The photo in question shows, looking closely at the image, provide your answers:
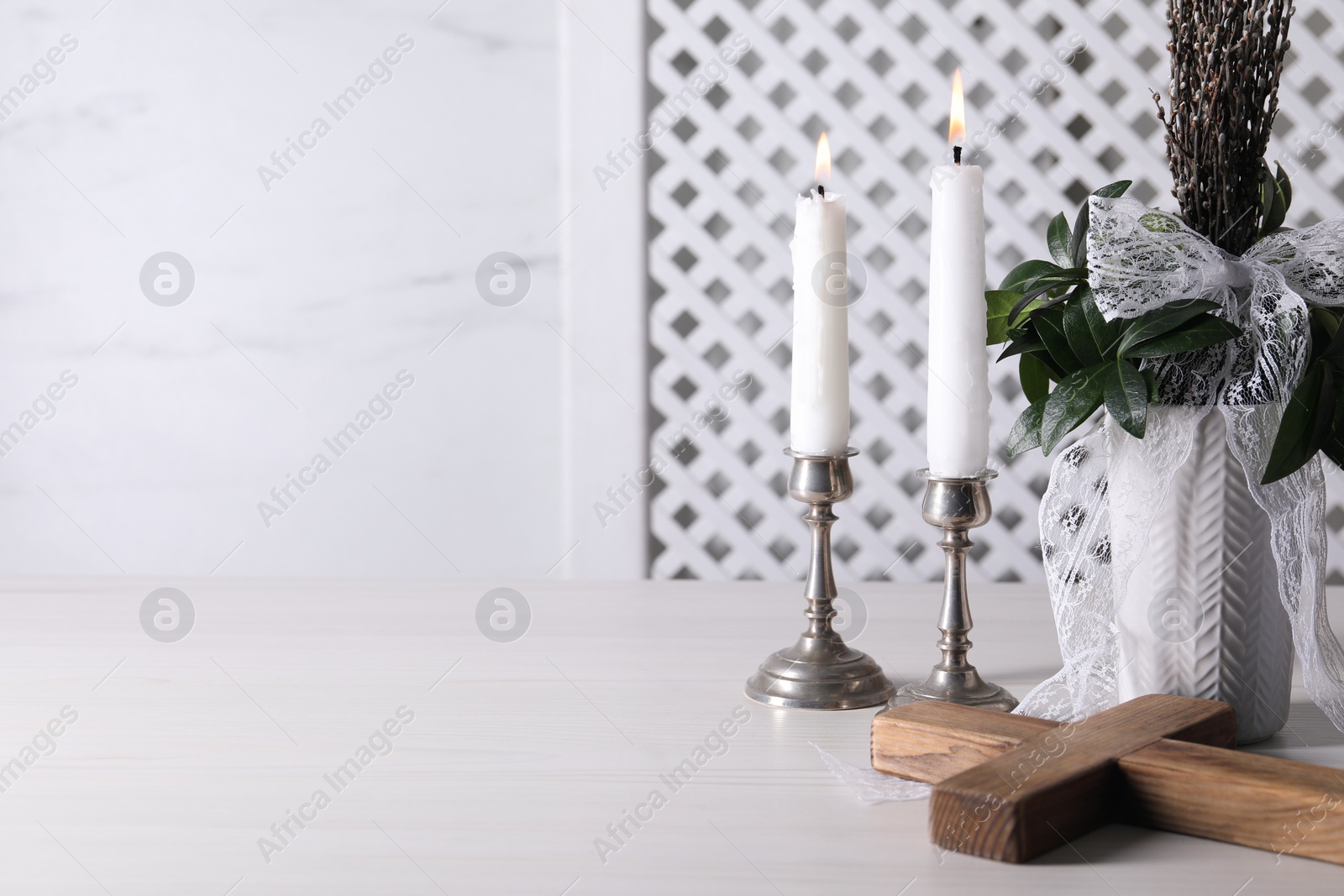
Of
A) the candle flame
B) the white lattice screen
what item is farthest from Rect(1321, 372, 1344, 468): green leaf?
the white lattice screen

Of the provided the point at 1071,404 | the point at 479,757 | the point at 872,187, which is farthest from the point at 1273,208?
the point at 872,187

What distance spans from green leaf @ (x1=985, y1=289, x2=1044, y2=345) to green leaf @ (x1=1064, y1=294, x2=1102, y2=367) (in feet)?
0.17

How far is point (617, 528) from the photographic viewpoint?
5.20 ft

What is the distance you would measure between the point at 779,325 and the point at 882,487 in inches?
10.0

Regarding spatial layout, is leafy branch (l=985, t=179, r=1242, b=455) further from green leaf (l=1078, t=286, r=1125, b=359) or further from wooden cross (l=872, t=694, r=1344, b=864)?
wooden cross (l=872, t=694, r=1344, b=864)

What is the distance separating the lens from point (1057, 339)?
0.74 metres

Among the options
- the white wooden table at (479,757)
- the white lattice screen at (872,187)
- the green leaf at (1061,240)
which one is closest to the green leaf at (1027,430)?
Result: the green leaf at (1061,240)

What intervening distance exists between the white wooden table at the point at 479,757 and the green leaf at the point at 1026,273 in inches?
11.4

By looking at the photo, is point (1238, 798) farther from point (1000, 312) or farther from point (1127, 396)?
point (1000, 312)

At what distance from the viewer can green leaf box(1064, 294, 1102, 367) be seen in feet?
→ 2.39

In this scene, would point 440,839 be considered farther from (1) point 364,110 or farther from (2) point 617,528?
(1) point 364,110

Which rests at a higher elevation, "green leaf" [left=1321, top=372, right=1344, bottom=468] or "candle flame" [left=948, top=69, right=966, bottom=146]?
"candle flame" [left=948, top=69, right=966, bottom=146]

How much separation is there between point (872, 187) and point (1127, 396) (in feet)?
3.07

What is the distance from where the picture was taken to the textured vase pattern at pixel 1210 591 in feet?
2.32
